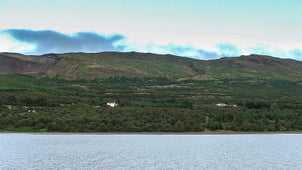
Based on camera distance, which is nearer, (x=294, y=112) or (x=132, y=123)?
(x=132, y=123)

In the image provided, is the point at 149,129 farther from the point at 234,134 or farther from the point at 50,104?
the point at 50,104

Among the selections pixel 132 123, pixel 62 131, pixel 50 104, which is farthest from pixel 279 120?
pixel 50 104

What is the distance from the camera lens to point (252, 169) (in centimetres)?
5816

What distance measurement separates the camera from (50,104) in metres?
165

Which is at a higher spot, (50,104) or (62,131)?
(50,104)

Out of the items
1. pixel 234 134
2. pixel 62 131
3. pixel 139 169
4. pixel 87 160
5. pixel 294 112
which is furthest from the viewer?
pixel 294 112

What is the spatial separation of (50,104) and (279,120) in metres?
71.7

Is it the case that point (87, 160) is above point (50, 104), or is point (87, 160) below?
below

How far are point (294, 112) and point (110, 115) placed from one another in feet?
193

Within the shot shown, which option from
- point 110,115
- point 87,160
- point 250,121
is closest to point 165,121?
point 110,115

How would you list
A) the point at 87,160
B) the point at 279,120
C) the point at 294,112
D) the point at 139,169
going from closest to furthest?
the point at 139,169 → the point at 87,160 → the point at 279,120 → the point at 294,112

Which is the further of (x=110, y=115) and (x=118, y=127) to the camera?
(x=110, y=115)

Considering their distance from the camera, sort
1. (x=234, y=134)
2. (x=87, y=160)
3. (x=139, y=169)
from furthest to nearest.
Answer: (x=234, y=134) < (x=87, y=160) < (x=139, y=169)

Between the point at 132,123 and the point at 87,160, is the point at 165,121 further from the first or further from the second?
the point at 87,160
